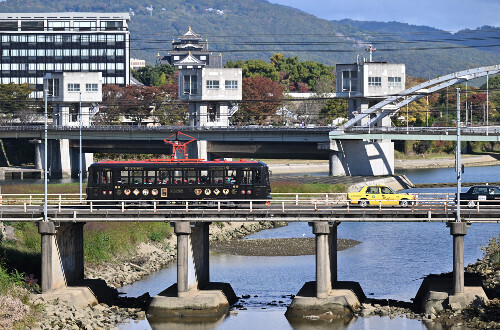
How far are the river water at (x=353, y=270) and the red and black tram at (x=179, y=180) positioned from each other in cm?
581

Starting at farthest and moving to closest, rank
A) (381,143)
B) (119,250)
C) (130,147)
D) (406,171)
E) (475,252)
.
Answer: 1. (406,171)
2. (130,147)
3. (381,143)
4. (475,252)
5. (119,250)

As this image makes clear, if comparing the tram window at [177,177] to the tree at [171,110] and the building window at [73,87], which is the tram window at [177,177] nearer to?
the building window at [73,87]

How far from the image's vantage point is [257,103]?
586 ft

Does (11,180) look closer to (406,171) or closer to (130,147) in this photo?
(130,147)

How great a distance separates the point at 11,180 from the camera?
5640 inches

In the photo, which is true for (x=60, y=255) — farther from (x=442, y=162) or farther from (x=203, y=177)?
(x=442, y=162)

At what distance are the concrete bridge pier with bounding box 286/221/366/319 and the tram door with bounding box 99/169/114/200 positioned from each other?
1439 cm

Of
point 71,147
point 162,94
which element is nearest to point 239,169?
point 71,147

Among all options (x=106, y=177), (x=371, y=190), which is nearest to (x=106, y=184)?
(x=106, y=177)

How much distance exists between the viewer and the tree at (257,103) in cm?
16925

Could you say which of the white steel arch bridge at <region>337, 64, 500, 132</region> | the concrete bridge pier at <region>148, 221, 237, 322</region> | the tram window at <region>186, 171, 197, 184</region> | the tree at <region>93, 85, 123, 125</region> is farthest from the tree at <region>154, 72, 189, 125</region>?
the concrete bridge pier at <region>148, 221, 237, 322</region>

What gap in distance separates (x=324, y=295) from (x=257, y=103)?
5044 inches

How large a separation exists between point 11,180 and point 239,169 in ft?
293

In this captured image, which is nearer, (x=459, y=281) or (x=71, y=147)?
(x=459, y=281)
